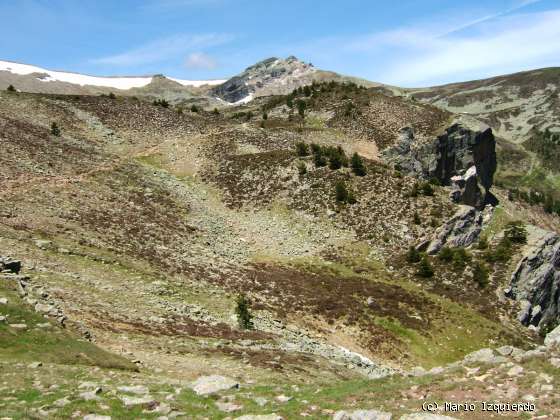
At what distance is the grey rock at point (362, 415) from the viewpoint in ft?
44.6

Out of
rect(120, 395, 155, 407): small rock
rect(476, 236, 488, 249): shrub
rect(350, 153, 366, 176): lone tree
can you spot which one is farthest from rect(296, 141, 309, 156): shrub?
rect(120, 395, 155, 407): small rock

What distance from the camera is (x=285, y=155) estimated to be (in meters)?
65.1

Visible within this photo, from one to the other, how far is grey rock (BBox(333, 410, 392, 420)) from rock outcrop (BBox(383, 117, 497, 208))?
5740 cm

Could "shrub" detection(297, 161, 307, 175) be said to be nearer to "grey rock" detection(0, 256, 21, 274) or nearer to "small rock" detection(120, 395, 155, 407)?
"grey rock" detection(0, 256, 21, 274)

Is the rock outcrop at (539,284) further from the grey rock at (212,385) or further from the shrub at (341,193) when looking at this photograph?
the grey rock at (212,385)

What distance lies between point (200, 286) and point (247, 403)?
61.2 ft

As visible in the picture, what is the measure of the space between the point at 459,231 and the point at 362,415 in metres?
43.0

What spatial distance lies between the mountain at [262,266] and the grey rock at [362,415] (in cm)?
9

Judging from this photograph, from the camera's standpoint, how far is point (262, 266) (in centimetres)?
4300

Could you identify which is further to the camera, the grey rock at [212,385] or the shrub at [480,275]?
the shrub at [480,275]

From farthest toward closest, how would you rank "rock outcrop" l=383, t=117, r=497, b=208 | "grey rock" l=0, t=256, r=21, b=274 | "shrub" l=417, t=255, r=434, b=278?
"rock outcrop" l=383, t=117, r=497, b=208, "shrub" l=417, t=255, r=434, b=278, "grey rock" l=0, t=256, r=21, b=274

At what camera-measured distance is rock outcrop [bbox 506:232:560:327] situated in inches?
1762

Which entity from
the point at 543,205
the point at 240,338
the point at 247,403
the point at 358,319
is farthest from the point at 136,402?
the point at 543,205

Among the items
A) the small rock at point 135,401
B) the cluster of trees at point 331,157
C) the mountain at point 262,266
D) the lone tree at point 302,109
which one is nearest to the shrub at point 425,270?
the mountain at point 262,266
